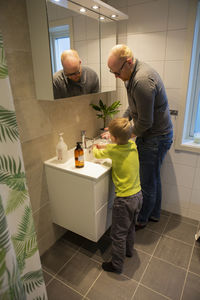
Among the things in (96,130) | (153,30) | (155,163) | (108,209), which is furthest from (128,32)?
(108,209)

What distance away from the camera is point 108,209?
162 cm

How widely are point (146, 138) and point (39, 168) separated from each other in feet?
2.79

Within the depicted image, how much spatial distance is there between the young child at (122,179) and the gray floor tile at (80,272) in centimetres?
18

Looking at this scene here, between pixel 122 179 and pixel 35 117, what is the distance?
70 cm

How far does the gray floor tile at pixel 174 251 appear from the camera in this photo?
1.63m

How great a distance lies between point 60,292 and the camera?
1.42 meters

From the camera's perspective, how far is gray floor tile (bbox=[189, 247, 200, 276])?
61.1 inches

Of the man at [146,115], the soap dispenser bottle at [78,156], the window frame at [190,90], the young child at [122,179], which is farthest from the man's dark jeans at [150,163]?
the soap dispenser bottle at [78,156]

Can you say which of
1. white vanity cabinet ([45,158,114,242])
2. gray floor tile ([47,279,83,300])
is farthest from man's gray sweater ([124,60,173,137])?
gray floor tile ([47,279,83,300])

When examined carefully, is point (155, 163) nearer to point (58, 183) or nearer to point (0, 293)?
point (58, 183)

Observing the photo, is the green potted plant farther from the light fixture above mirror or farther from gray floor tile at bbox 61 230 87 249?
gray floor tile at bbox 61 230 87 249

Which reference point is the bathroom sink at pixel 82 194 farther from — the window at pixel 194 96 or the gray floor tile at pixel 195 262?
the window at pixel 194 96

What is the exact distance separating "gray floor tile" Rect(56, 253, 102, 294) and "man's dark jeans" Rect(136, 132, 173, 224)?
602 millimetres

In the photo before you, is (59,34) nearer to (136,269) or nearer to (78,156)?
(78,156)
